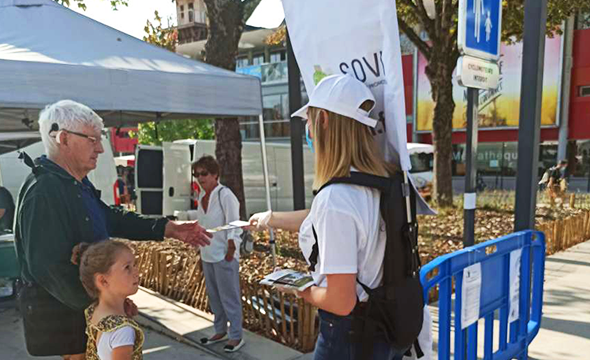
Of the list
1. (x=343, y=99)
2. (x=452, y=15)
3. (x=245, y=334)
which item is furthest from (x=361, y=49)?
(x=452, y=15)

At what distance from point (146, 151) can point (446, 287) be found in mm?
7162

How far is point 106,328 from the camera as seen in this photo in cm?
183

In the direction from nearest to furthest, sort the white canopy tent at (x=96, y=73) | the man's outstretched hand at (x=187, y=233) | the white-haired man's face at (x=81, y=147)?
the white-haired man's face at (x=81, y=147)
the man's outstretched hand at (x=187, y=233)
the white canopy tent at (x=96, y=73)

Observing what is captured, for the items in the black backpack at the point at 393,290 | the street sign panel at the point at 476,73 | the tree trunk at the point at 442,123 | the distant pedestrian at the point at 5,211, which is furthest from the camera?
the tree trunk at the point at 442,123

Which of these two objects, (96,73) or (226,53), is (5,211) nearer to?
(96,73)

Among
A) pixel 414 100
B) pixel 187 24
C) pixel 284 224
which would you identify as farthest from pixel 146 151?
pixel 187 24

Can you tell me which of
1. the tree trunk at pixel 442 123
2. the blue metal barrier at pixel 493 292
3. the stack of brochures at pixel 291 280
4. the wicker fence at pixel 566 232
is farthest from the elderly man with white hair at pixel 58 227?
the tree trunk at pixel 442 123

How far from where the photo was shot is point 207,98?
4.02 metres

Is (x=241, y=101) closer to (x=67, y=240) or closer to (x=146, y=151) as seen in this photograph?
(x=67, y=240)

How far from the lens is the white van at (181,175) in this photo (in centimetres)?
892

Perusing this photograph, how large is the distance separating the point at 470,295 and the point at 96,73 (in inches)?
117

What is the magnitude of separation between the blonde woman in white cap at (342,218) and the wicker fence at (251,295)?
2.12 meters

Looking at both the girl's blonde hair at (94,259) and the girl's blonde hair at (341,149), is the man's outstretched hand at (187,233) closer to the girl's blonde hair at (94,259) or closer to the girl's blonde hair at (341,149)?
the girl's blonde hair at (94,259)

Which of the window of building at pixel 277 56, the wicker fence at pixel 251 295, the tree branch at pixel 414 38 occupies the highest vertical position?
the window of building at pixel 277 56
